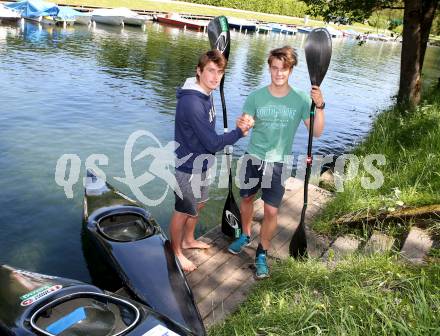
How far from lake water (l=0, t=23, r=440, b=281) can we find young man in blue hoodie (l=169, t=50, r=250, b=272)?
2573 millimetres

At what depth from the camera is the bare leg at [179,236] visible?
16.3 feet

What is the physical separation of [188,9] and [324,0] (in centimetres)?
4235

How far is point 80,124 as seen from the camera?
1272 centimetres

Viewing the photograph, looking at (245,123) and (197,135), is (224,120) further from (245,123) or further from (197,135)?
(197,135)

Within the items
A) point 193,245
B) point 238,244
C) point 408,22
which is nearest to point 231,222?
point 238,244

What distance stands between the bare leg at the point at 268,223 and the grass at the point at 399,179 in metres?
1.22

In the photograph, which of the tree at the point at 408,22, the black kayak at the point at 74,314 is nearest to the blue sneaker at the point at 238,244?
the black kayak at the point at 74,314

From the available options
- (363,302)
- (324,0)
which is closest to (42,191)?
(363,302)

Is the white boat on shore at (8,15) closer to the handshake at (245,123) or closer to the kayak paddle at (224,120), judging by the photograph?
the kayak paddle at (224,120)

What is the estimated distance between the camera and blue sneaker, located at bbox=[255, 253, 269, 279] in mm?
4957

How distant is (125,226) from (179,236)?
1.05 metres

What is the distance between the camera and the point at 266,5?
70375 millimetres

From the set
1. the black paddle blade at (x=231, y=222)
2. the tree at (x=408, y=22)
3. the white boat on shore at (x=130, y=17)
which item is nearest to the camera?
the black paddle blade at (x=231, y=222)

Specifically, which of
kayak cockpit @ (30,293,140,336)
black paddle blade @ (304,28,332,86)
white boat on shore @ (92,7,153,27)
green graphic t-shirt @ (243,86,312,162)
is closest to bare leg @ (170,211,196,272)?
green graphic t-shirt @ (243,86,312,162)
